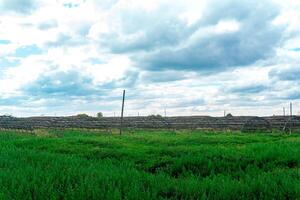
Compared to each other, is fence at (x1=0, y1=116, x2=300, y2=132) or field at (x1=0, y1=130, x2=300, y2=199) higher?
fence at (x1=0, y1=116, x2=300, y2=132)

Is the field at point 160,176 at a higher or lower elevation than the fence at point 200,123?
lower

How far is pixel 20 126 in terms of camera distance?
147 feet

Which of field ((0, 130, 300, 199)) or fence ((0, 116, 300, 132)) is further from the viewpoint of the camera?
fence ((0, 116, 300, 132))

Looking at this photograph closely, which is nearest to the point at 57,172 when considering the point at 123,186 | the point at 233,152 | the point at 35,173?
the point at 35,173

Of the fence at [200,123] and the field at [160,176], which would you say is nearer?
the field at [160,176]

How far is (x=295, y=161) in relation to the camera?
11.7 m

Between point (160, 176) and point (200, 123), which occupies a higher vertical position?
point (200, 123)

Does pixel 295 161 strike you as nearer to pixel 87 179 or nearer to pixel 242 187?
pixel 242 187

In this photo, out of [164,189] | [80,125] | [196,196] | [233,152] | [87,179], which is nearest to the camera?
[196,196]

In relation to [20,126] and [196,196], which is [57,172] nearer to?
[196,196]

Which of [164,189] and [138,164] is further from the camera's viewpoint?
[138,164]

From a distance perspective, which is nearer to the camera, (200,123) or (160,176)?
(160,176)

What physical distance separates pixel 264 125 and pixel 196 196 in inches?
1097

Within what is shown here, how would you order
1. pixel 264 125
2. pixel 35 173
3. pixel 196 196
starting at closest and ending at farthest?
pixel 196 196 → pixel 35 173 → pixel 264 125
